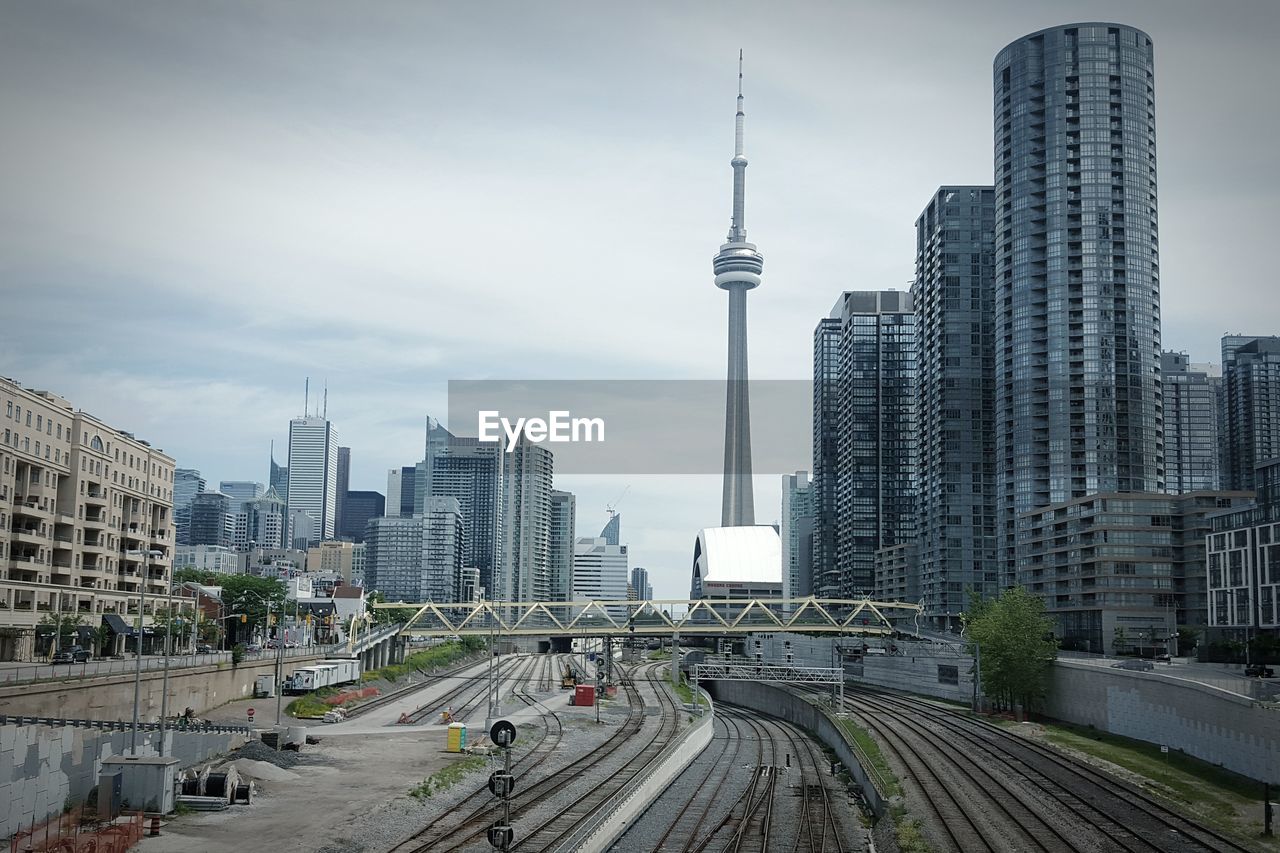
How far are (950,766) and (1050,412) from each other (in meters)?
137

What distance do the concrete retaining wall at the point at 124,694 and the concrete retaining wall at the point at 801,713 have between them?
141 ft

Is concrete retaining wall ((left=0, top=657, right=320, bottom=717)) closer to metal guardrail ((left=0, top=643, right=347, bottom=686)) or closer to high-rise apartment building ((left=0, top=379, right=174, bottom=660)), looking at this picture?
metal guardrail ((left=0, top=643, right=347, bottom=686))

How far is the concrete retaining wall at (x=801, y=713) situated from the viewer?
6948 cm

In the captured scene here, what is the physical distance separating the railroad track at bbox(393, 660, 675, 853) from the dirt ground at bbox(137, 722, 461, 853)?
3.43 m

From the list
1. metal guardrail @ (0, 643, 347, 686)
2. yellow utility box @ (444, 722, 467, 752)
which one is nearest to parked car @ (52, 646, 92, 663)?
metal guardrail @ (0, 643, 347, 686)

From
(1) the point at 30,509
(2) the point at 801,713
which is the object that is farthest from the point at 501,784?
(2) the point at 801,713

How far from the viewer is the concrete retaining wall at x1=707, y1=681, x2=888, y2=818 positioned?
228 feet

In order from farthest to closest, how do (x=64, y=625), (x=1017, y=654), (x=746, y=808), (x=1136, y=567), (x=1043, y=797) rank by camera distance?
(x=1136, y=567) → (x=1017, y=654) → (x=64, y=625) → (x=746, y=808) → (x=1043, y=797)

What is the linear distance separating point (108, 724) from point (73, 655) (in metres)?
37.8

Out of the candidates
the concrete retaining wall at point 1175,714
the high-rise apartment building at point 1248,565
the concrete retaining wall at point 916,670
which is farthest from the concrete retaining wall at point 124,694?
the high-rise apartment building at point 1248,565

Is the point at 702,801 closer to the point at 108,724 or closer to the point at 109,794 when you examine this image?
the point at 108,724

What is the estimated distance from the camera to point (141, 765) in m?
47.7

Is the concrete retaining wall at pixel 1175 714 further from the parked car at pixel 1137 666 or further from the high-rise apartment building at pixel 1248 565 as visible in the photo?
the high-rise apartment building at pixel 1248 565

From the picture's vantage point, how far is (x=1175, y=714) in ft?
247
